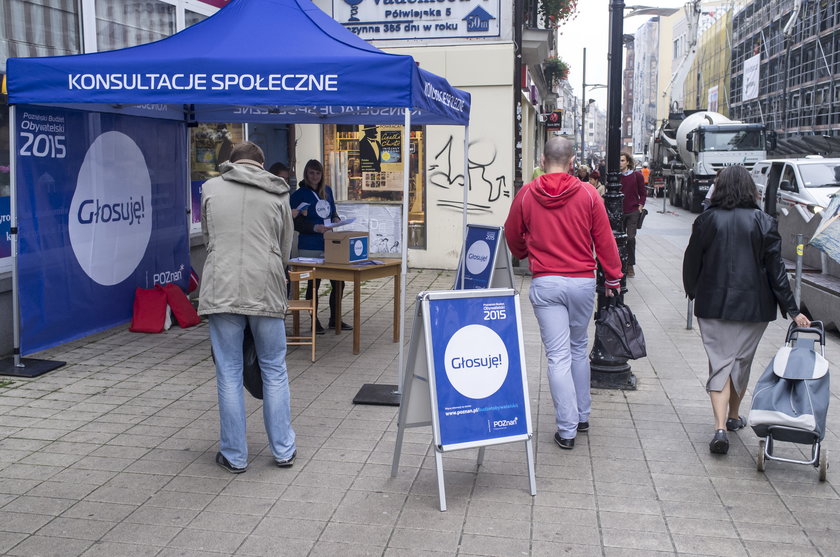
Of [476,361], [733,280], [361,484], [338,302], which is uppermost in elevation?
[733,280]

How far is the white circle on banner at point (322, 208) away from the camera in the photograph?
27.3 ft

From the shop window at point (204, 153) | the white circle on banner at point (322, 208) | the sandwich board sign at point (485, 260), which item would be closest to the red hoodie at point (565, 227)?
the sandwich board sign at point (485, 260)

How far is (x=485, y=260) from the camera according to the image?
7.83m

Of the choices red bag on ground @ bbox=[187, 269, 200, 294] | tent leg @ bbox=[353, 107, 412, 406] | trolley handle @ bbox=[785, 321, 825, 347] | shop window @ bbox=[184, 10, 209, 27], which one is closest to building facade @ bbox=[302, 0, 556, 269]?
shop window @ bbox=[184, 10, 209, 27]

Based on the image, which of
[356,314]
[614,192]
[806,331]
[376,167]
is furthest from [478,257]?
[376,167]

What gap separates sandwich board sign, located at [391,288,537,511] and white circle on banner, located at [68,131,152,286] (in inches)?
185

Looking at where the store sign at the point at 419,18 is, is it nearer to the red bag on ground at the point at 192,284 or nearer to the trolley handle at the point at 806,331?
the red bag on ground at the point at 192,284

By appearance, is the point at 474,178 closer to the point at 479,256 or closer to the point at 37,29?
the point at 479,256

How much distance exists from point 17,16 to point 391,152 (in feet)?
22.9

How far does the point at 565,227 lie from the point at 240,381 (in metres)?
2.09

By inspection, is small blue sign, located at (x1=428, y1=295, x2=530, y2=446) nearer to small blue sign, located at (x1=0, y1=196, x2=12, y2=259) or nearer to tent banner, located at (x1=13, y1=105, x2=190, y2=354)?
tent banner, located at (x1=13, y1=105, x2=190, y2=354)

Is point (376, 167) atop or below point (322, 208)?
atop

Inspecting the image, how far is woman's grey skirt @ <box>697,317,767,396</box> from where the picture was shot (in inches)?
200

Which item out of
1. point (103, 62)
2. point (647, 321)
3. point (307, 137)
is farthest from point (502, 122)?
point (103, 62)
